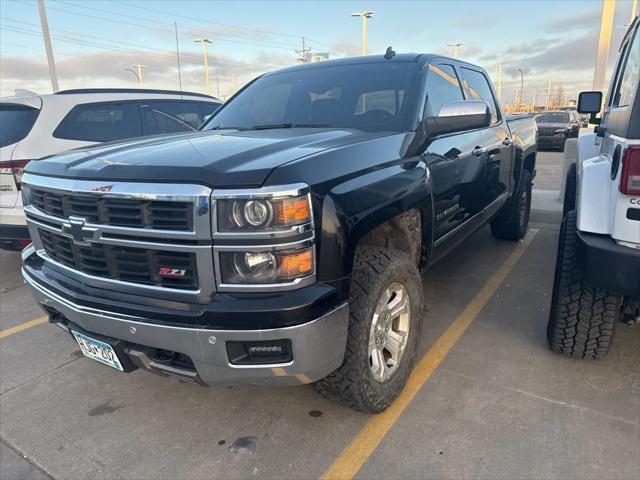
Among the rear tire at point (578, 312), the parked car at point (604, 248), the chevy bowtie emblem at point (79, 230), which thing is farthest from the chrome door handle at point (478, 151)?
the chevy bowtie emblem at point (79, 230)

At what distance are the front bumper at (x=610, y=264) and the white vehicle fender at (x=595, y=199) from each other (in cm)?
6

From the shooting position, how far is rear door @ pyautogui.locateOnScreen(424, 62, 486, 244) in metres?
3.12

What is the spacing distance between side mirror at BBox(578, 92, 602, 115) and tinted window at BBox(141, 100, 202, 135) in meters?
4.28

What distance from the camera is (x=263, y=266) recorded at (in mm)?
1940

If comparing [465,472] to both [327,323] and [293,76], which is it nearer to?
[327,323]

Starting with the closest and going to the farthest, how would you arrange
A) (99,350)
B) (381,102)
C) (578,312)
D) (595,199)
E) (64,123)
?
(99,350) → (595,199) → (578,312) → (381,102) → (64,123)

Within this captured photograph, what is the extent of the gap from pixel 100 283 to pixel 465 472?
190cm

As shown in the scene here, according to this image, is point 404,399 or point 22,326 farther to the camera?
point 22,326

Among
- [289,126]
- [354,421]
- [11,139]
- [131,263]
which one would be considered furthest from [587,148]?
[11,139]

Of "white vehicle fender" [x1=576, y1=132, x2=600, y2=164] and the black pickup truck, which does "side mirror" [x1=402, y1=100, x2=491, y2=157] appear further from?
"white vehicle fender" [x1=576, y1=132, x2=600, y2=164]

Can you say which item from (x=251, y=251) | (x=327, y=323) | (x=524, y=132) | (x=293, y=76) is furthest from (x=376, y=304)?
(x=524, y=132)

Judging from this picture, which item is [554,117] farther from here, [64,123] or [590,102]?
[64,123]

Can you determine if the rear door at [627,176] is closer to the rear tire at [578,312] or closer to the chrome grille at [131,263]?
the rear tire at [578,312]

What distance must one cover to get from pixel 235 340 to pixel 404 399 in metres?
1.29
